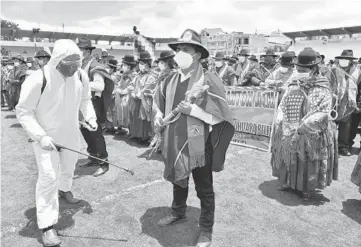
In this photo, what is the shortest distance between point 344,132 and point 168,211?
4.96 meters

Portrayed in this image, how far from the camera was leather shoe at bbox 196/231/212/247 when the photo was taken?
3195mm

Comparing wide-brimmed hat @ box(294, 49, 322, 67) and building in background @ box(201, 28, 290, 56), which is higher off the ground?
building in background @ box(201, 28, 290, 56)

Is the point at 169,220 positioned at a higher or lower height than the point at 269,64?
lower

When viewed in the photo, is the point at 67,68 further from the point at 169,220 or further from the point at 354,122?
the point at 354,122

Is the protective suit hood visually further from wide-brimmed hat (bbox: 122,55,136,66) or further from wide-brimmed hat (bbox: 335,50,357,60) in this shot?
wide-brimmed hat (bbox: 335,50,357,60)

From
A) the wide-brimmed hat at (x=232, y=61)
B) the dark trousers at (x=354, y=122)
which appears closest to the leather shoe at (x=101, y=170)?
the dark trousers at (x=354, y=122)

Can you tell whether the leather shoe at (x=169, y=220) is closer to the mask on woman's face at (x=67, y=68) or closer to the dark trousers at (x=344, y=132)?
the mask on woman's face at (x=67, y=68)

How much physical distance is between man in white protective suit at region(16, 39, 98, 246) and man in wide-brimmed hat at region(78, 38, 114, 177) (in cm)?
169

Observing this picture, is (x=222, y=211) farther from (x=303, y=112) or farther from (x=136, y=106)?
(x=136, y=106)

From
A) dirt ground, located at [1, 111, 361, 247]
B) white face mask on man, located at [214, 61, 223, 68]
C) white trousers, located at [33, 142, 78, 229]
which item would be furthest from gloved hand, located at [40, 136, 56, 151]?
white face mask on man, located at [214, 61, 223, 68]

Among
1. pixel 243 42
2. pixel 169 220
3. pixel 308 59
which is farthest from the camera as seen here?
pixel 243 42

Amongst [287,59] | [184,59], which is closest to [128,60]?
[287,59]

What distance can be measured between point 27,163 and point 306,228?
5025 millimetres

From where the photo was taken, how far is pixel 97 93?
5.46 metres
